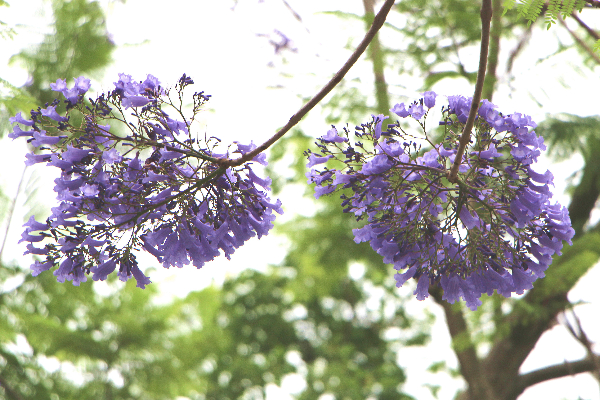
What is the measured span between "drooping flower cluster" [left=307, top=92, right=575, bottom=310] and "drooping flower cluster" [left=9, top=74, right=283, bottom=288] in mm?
297

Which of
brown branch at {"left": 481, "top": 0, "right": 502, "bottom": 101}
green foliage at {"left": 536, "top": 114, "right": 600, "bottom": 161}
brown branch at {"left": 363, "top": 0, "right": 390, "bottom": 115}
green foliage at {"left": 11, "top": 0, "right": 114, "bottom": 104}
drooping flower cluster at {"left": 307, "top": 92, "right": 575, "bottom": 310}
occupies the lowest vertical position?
drooping flower cluster at {"left": 307, "top": 92, "right": 575, "bottom": 310}

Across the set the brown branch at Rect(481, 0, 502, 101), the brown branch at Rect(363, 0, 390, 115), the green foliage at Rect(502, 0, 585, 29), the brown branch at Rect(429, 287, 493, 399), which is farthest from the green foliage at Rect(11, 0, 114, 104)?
the brown branch at Rect(429, 287, 493, 399)

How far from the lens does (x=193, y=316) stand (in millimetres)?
10039

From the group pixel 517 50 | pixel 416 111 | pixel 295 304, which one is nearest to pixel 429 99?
pixel 416 111

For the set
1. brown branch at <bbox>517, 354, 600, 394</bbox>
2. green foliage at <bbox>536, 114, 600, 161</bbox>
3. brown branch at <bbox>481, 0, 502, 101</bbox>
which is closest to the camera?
brown branch at <bbox>481, 0, 502, 101</bbox>

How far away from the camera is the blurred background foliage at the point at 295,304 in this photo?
4.64 metres

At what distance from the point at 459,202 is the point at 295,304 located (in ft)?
33.8

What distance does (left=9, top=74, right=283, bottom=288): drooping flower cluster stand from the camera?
1552mm

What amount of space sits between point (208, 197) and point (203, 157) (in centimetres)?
25

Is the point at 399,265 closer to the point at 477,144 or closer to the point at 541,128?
the point at 477,144

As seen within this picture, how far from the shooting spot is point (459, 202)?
152cm

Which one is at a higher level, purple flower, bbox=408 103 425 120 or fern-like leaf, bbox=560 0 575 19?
fern-like leaf, bbox=560 0 575 19

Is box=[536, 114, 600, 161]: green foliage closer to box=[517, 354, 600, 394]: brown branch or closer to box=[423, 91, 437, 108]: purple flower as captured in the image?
box=[517, 354, 600, 394]: brown branch

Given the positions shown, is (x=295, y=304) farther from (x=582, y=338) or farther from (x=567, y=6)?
(x=567, y=6)
